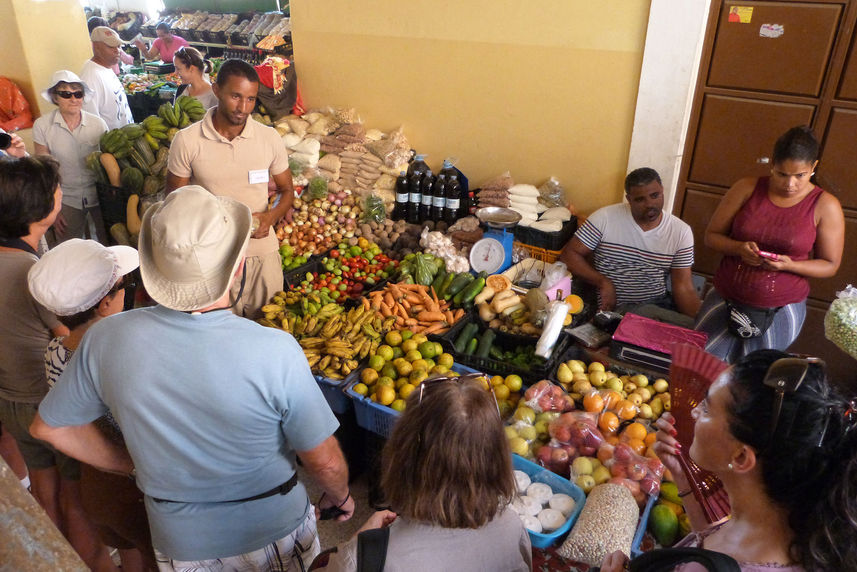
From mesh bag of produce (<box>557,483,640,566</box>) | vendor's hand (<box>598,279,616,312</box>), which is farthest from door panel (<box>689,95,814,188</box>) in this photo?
mesh bag of produce (<box>557,483,640,566</box>)

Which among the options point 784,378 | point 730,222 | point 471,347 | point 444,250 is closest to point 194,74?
point 444,250

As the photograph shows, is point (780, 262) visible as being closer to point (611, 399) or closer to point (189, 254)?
point (611, 399)

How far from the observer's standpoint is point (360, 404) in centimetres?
300

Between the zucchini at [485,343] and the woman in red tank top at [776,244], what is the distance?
3.87 feet

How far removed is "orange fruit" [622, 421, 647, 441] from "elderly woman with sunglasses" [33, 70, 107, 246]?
4.59 m

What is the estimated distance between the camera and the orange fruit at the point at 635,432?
2.57 meters

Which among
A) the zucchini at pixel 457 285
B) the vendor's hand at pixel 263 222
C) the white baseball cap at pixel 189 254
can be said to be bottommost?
the zucchini at pixel 457 285

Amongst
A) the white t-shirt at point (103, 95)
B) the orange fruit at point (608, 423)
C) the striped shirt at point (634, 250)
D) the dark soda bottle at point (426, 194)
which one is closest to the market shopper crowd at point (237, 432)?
the orange fruit at point (608, 423)

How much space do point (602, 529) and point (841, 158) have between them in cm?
315

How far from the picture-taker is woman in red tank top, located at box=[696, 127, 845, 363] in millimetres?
2895

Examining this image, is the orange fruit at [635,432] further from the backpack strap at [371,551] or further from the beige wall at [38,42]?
the beige wall at [38,42]

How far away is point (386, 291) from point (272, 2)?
995cm

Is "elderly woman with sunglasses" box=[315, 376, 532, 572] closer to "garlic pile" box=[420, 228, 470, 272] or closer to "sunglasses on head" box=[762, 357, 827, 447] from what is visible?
"sunglasses on head" box=[762, 357, 827, 447]

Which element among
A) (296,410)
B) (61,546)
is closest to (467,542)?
(296,410)
